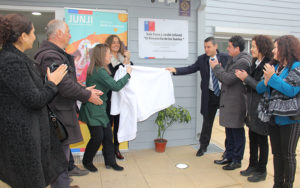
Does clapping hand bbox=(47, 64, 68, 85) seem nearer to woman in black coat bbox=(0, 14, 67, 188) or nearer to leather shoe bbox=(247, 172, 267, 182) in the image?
woman in black coat bbox=(0, 14, 67, 188)

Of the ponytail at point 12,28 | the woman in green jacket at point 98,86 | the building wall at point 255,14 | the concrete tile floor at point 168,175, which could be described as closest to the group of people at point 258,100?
the concrete tile floor at point 168,175

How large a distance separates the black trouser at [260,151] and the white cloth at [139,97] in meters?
1.38

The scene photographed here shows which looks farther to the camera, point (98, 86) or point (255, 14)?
point (255, 14)

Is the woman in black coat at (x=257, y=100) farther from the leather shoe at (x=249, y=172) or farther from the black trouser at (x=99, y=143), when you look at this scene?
the black trouser at (x=99, y=143)

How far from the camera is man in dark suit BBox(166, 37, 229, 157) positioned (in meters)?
3.90

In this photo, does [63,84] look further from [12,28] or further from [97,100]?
[12,28]

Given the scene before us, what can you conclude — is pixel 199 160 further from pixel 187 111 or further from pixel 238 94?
pixel 238 94

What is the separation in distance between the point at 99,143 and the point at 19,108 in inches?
68.3

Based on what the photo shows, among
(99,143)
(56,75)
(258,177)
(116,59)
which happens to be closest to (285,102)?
(258,177)

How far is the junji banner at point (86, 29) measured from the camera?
3951 mm

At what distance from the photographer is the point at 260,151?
10.6 ft

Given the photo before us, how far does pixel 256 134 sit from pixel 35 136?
274 cm

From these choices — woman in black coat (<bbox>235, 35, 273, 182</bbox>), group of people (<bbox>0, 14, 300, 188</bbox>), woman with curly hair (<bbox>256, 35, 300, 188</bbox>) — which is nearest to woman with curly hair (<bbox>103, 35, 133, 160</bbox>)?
group of people (<bbox>0, 14, 300, 188</bbox>)

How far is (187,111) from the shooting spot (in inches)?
170
